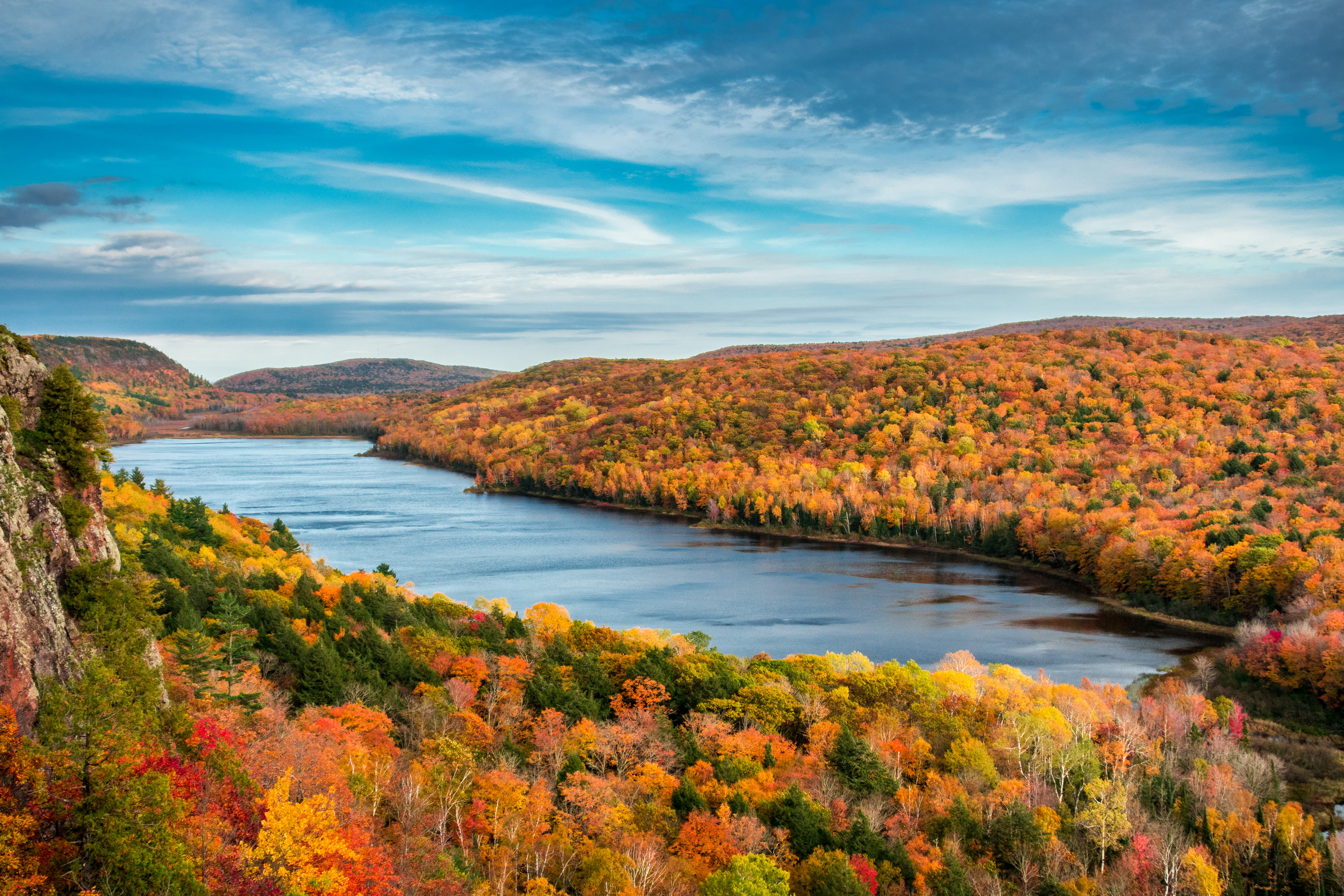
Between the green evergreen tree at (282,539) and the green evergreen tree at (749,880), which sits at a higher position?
the green evergreen tree at (282,539)

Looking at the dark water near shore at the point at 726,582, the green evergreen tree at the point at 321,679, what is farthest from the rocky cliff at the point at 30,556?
the dark water near shore at the point at 726,582

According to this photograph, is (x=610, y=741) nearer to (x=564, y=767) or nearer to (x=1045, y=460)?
(x=564, y=767)

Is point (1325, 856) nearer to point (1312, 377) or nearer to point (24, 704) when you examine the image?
point (24, 704)

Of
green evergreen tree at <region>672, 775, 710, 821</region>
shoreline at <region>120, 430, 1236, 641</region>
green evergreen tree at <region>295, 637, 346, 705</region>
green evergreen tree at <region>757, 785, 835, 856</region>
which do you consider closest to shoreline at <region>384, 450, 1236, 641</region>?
shoreline at <region>120, 430, 1236, 641</region>

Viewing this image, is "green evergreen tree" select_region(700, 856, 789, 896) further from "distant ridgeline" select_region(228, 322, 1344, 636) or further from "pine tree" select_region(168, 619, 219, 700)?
"distant ridgeline" select_region(228, 322, 1344, 636)

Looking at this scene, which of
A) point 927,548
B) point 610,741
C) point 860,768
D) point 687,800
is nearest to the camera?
point 687,800

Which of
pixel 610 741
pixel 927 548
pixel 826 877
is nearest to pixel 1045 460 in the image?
pixel 927 548

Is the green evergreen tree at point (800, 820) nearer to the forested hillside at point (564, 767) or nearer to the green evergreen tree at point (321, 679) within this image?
the forested hillside at point (564, 767)
